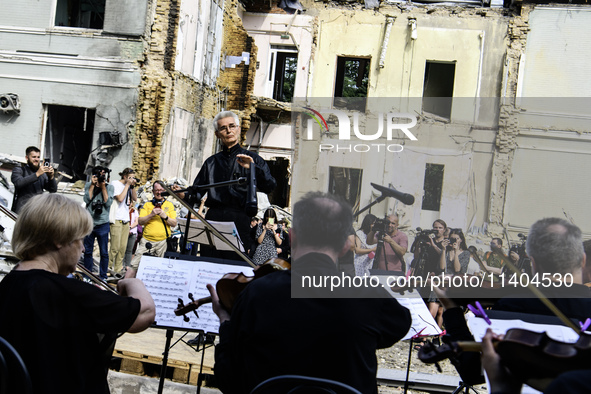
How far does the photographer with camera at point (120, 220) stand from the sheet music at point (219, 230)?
3850 millimetres

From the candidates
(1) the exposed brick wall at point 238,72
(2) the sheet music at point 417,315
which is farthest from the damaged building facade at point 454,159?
(1) the exposed brick wall at point 238,72

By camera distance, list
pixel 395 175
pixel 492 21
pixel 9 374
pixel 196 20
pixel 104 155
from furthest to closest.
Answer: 1. pixel 492 21
2. pixel 196 20
3. pixel 104 155
4. pixel 395 175
5. pixel 9 374

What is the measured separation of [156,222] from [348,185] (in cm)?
694

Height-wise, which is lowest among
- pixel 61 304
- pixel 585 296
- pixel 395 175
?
pixel 61 304

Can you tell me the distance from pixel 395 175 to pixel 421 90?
1743 centimetres

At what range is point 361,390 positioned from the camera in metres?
2.31

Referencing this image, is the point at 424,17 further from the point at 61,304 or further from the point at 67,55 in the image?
the point at 61,304

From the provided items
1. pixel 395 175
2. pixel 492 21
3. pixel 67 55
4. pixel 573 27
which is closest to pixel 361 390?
pixel 395 175

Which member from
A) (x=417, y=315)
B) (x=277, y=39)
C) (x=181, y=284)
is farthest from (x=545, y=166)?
(x=277, y=39)

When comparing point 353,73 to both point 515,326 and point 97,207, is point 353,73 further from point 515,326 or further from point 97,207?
point 515,326

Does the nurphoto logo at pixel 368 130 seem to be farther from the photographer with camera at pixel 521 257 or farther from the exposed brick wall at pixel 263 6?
the exposed brick wall at pixel 263 6

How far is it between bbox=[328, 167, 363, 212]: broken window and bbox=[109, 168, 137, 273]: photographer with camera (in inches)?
294

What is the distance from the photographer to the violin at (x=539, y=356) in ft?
4.89

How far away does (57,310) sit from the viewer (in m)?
2.28
